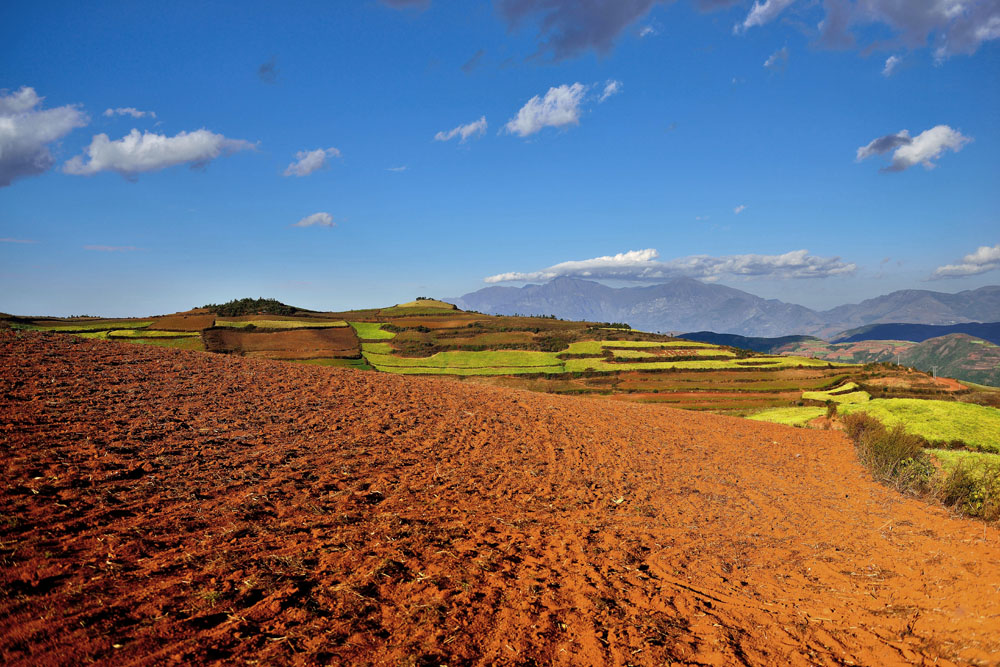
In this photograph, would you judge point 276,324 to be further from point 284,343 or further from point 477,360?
point 477,360

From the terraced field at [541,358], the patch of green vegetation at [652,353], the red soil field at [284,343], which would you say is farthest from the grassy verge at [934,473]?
the patch of green vegetation at [652,353]

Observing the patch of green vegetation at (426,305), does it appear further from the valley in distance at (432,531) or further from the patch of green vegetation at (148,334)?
the valley in distance at (432,531)

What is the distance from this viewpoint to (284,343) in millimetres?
59531

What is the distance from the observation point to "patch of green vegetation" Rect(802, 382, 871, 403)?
168 ft

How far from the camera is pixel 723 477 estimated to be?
15688mm

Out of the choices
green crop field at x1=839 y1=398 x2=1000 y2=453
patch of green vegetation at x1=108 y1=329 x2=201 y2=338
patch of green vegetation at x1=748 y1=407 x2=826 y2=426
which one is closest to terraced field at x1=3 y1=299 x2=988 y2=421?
patch of green vegetation at x1=108 y1=329 x2=201 y2=338

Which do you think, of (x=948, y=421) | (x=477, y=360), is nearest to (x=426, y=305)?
(x=477, y=360)

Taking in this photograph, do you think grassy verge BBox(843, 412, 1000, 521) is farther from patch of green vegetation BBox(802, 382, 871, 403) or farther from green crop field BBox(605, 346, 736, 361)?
green crop field BBox(605, 346, 736, 361)

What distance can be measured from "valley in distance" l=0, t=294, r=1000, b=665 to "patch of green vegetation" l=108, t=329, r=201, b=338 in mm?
39354

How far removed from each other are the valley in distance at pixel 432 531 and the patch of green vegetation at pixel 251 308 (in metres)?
62.9

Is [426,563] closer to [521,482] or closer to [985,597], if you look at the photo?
[521,482]

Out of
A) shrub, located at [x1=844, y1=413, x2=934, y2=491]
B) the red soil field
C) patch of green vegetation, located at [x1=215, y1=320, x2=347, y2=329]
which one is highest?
patch of green vegetation, located at [x1=215, y1=320, x2=347, y2=329]

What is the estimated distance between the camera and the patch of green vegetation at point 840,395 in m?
51.1

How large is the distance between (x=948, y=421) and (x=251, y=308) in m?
86.7
